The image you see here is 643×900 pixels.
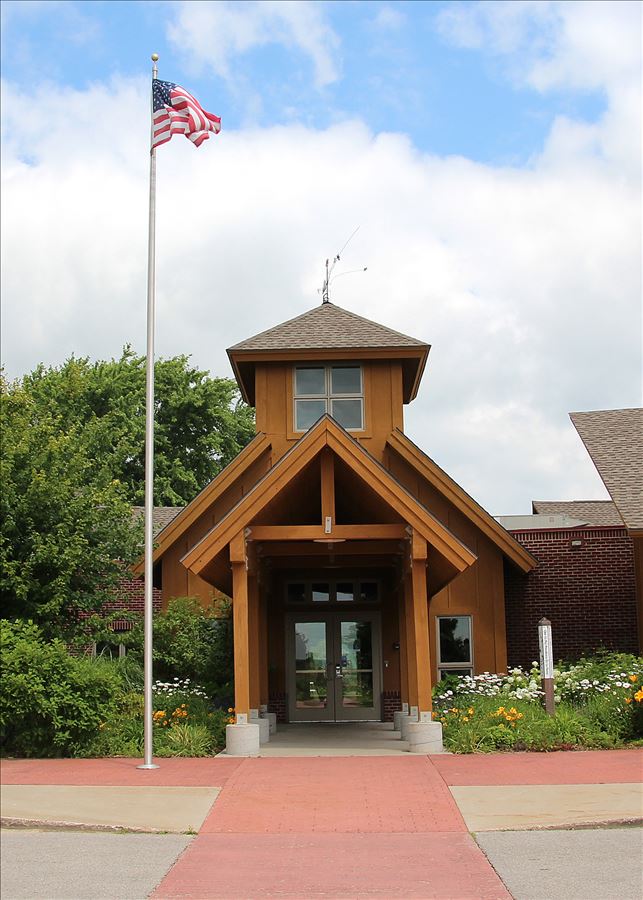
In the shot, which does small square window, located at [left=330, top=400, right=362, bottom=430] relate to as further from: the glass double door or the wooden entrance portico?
the glass double door

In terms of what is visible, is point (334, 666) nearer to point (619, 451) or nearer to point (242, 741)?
point (242, 741)

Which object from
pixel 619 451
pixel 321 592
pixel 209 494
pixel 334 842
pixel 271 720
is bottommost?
pixel 334 842

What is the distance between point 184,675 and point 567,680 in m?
7.32

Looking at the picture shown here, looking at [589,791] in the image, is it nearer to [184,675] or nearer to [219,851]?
[219,851]

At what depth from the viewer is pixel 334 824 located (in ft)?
34.3

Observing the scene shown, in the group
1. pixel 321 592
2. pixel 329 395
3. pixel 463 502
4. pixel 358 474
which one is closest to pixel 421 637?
pixel 358 474

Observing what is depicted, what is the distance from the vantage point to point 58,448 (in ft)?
55.6

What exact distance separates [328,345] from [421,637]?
750cm

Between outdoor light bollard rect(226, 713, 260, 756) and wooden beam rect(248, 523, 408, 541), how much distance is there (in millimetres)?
A: 2847

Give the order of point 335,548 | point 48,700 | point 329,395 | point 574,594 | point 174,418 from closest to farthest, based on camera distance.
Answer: point 48,700, point 335,548, point 574,594, point 329,395, point 174,418

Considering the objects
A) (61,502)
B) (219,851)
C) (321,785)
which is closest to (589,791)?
(321,785)

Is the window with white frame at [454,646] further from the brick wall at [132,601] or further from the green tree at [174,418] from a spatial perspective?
the green tree at [174,418]

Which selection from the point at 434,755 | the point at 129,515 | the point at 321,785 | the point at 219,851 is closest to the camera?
the point at 219,851

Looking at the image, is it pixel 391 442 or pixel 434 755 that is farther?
pixel 391 442
